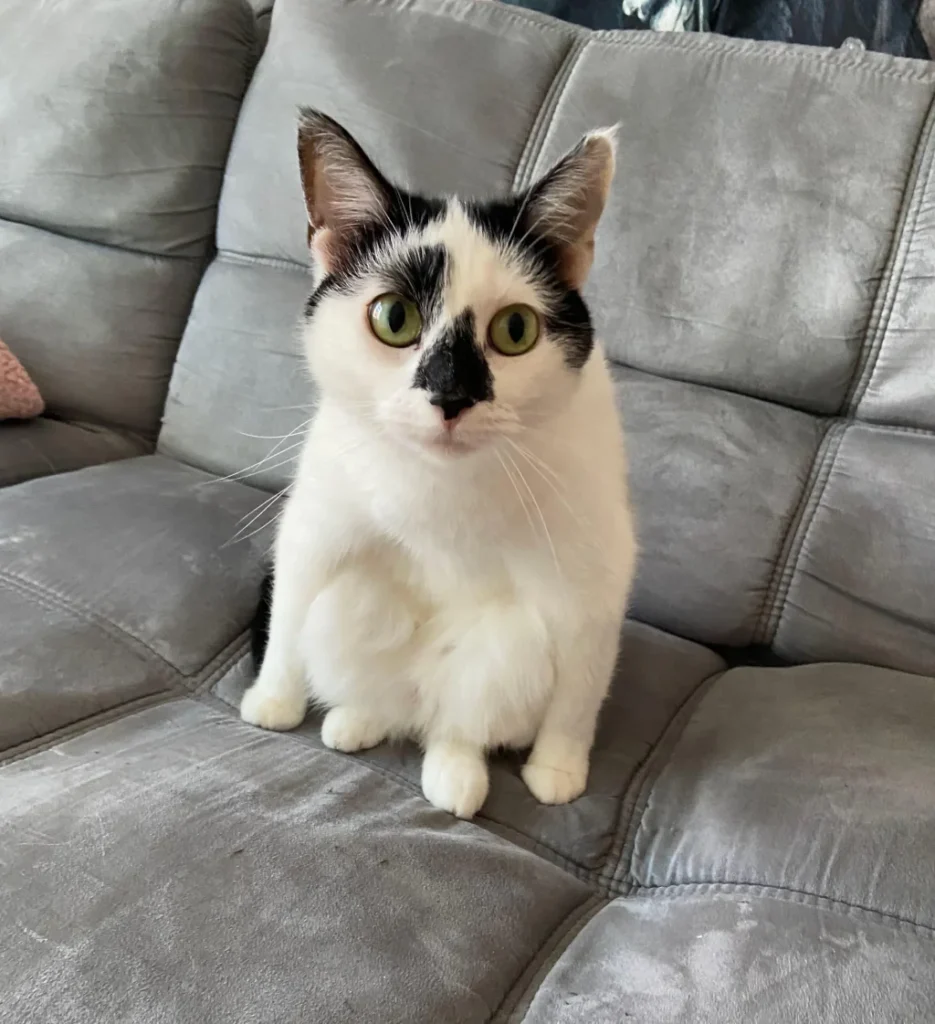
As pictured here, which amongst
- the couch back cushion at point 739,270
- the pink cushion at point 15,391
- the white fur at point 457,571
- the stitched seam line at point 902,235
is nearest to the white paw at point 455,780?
the white fur at point 457,571

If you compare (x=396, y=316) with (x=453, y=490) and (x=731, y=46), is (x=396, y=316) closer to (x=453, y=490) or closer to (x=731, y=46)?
(x=453, y=490)

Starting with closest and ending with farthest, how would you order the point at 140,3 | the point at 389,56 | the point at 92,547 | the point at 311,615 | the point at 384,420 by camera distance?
the point at 384,420 < the point at 311,615 < the point at 92,547 < the point at 389,56 < the point at 140,3

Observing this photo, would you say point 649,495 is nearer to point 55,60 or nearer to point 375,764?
point 375,764

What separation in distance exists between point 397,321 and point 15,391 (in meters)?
1.09

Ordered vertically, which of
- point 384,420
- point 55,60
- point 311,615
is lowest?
point 311,615

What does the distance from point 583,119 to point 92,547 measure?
1029 millimetres

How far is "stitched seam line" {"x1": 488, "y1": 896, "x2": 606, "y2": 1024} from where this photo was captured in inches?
30.1

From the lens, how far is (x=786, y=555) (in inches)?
55.3

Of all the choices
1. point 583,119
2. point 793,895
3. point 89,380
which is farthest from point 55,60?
point 793,895

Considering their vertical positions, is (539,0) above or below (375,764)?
above

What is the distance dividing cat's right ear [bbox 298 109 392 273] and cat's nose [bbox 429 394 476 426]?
0.84ft

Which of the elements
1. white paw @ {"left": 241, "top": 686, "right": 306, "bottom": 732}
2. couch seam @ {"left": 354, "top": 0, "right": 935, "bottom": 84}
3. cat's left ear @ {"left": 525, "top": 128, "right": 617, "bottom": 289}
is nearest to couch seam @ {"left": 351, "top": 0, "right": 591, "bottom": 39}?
couch seam @ {"left": 354, "top": 0, "right": 935, "bottom": 84}

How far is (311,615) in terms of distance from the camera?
106 centimetres

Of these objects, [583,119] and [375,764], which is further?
[583,119]
